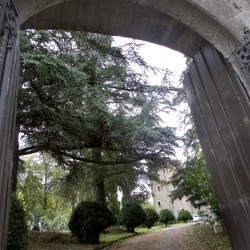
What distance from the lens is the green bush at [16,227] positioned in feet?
24.4

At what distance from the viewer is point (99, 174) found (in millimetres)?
13633

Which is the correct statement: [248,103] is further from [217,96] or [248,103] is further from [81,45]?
[81,45]

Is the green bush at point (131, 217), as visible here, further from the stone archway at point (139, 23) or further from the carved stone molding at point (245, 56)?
the carved stone molding at point (245, 56)

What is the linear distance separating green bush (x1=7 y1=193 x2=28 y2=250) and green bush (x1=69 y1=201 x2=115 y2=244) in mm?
4883

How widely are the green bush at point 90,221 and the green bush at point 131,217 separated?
4673 mm

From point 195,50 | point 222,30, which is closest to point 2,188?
point 222,30

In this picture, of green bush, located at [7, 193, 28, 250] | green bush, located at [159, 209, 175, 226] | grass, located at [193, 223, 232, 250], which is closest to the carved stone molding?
green bush, located at [7, 193, 28, 250]

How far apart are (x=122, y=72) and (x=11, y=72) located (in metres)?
9.02

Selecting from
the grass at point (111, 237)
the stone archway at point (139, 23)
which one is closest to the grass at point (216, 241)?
the grass at point (111, 237)

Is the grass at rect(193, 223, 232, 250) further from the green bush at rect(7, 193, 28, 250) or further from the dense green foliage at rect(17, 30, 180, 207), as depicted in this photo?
the green bush at rect(7, 193, 28, 250)

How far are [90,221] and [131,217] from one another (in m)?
5.60

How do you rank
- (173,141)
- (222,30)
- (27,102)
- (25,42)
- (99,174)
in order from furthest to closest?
(99,174)
(173,141)
(27,102)
(25,42)
(222,30)

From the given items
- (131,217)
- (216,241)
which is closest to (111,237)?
(131,217)

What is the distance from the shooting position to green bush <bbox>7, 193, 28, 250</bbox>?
7434 millimetres
